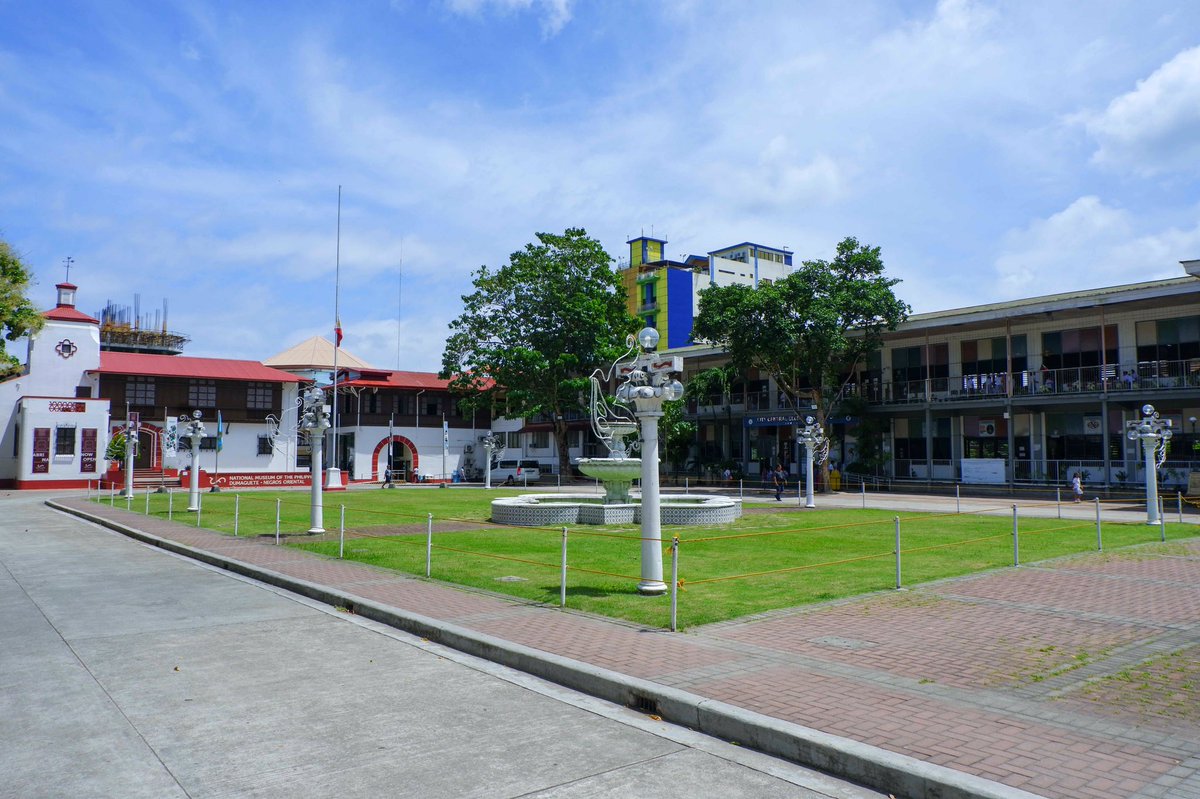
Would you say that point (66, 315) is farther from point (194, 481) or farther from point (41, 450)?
point (194, 481)

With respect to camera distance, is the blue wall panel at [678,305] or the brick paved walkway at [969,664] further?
the blue wall panel at [678,305]

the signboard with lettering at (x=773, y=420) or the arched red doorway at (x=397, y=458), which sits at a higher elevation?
the signboard with lettering at (x=773, y=420)

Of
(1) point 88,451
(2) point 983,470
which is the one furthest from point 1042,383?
(1) point 88,451

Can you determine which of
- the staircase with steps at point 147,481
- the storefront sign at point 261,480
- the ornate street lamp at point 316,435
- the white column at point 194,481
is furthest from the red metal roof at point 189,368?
the ornate street lamp at point 316,435

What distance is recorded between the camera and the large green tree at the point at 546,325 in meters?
49.9

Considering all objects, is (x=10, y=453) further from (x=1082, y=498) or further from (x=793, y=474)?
(x=1082, y=498)

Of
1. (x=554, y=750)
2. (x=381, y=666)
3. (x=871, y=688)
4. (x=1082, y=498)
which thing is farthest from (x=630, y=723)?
(x=1082, y=498)

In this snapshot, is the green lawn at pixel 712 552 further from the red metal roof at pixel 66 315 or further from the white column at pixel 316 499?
the red metal roof at pixel 66 315

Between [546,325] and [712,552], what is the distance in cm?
3625

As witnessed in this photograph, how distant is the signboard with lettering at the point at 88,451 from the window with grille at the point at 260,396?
1021 cm

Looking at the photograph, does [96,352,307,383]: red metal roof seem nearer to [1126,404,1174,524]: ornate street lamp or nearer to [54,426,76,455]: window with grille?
[54,426,76,455]: window with grille

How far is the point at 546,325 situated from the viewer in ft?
168

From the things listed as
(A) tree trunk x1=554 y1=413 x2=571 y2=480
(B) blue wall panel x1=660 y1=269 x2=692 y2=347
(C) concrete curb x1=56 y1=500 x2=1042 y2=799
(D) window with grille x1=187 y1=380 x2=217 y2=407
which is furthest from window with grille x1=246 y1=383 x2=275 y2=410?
(C) concrete curb x1=56 y1=500 x2=1042 y2=799

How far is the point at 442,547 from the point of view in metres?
16.5
